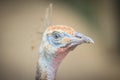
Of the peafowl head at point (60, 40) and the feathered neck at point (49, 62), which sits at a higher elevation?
the peafowl head at point (60, 40)

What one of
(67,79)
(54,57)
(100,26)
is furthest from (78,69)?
(100,26)

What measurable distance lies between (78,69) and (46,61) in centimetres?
26

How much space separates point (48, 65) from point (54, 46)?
0.13m

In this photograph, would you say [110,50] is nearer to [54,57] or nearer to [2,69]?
[54,57]

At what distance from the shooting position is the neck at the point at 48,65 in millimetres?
1491

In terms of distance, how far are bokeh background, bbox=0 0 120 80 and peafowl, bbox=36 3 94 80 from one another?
53 mm

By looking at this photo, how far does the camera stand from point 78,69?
63.7 inches

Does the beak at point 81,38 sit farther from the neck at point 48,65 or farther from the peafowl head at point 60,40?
the neck at point 48,65

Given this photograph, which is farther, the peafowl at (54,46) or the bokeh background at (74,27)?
the bokeh background at (74,27)

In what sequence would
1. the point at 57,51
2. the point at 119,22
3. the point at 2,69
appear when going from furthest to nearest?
the point at 119,22 → the point at 2,69 → the point at 57,51

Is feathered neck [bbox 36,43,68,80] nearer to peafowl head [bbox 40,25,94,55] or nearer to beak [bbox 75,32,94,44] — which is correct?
peafowl head [bbox 40,25,94,55]

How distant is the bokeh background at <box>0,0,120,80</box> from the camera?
5.16ft

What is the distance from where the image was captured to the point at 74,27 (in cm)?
160

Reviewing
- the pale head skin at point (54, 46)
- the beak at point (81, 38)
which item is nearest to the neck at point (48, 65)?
the pale head skin at point (54, 46)
